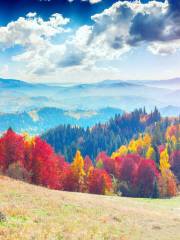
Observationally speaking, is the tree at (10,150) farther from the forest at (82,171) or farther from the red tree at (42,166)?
the red tree at (42,166)

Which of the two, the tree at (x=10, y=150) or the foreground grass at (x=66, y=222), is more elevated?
the tree at (x=10, y=150)

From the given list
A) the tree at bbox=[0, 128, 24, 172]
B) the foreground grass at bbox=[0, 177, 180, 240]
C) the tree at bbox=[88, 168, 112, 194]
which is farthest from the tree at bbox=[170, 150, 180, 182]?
the foreground grass at bbox=[0, 177, 180, 240]

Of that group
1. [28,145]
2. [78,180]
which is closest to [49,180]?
[28,145]

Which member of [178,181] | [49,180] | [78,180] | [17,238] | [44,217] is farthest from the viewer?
[178,181]

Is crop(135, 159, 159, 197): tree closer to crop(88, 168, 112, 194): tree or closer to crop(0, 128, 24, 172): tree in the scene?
crop(88, 168, 112, 194): tree

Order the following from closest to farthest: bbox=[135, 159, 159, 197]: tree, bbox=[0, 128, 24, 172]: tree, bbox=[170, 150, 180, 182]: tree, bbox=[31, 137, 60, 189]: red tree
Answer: bbox=[0, 128, 24, 172]: tree → bbox=[31, 137, 60, 189]: red tree → bbox=[135, 159, 159, 197]: tree → bbox=[170, 150, 180, 182]: tree

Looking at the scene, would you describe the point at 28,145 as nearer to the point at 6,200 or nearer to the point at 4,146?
the point at 4,146

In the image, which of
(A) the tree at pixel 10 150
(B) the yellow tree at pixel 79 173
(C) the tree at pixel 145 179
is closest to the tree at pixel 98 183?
(B) the yellow tree at pixel 79 173

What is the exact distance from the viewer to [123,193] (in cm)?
11506

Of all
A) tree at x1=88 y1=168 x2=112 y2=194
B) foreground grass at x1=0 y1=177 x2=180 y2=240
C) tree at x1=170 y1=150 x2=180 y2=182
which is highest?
tree at x1=170 y1=150 x2=180 y2=182

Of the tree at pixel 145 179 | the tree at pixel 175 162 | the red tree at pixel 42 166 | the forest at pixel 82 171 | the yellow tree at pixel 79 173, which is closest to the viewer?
the forest at pixel 82 171

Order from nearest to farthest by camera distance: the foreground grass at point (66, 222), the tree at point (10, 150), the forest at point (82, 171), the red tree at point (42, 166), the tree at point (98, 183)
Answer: the foreground grass at point (66, 222), the tree at point (10, 150), the forest at point (82, 171), the red tree at point (42, 166), the tree at point (98, 183)

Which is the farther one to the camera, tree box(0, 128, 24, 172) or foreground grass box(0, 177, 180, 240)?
tree box(0, 128, 24, 172)

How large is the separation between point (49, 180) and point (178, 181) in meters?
69.2
